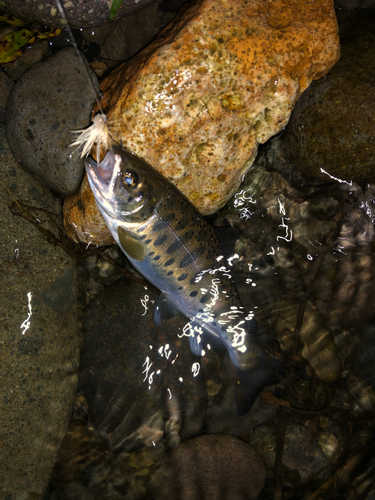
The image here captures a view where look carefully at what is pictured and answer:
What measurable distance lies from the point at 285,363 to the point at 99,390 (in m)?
2.56

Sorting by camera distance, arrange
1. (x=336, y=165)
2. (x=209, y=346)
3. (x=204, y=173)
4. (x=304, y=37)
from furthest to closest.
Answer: (x=209, y=346) → (x=336, y=165) → (x=204, y=173) → (x=304, y=37)

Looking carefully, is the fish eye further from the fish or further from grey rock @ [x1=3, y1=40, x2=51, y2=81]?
grey rock @ [x1=3, y1=40, x2=51, y2=81]

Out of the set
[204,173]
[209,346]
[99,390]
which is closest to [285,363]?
[209,346]

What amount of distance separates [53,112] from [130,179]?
56.9 inches

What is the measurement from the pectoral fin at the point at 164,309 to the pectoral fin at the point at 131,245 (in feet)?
2.41

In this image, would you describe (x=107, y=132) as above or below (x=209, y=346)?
above

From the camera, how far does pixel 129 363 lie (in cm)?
404

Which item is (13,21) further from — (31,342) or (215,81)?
(31,342)

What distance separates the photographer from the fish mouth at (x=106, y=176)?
2.71 metres

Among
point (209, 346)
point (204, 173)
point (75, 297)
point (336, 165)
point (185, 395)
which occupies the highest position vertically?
point (204, 173)

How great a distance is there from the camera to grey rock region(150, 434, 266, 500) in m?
3.81

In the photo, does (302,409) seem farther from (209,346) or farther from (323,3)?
(323,3)

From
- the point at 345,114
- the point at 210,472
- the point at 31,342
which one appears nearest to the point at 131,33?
the point at 345,114

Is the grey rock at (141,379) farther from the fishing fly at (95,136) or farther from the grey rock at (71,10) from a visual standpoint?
the grey rock at (71,10)
